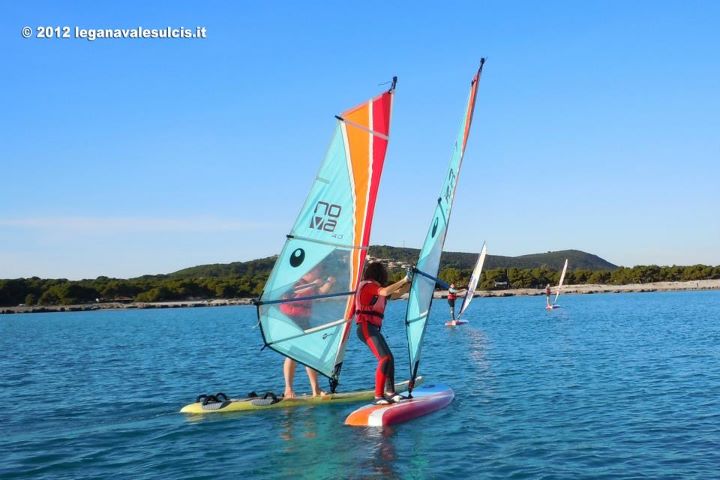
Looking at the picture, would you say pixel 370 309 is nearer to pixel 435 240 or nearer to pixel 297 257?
pixel 297 257

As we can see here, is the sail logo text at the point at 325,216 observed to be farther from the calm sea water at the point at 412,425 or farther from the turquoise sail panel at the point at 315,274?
the calm sea water at the point at 412,425

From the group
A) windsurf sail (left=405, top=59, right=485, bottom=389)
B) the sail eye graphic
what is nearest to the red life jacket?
windsurf sail (left=405, top=59, right=485, bottom=389)

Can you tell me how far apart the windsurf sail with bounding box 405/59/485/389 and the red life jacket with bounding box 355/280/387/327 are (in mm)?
680

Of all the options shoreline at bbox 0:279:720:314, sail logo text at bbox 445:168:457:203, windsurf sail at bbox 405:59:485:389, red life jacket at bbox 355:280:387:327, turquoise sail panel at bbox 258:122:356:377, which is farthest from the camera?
shoreline at bbox 0:279:720:314

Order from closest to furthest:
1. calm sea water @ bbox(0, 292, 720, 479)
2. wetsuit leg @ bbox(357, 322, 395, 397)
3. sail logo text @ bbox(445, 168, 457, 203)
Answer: calm sea water @ bbox(0, 292, 720, 479) → wetsuit leg @ bbox(357, 322, 395, 397) → sail logo text @ bbox(445, 168, 457, 203)

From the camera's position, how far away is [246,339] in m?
39.2

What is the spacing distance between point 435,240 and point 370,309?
1.85m

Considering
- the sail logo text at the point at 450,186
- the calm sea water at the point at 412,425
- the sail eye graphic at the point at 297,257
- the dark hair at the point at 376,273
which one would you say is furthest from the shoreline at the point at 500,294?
the dark hair at the point at 376,273

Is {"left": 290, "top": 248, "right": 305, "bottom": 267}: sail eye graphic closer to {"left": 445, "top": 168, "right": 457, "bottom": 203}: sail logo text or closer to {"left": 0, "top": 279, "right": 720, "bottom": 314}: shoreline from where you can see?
{"left": 445, "top": 168, "right": 457, "bottom": 203}: sail logo text

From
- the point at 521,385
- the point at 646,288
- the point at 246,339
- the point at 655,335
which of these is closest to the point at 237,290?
the point at 646,288

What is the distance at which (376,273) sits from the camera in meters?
12.8

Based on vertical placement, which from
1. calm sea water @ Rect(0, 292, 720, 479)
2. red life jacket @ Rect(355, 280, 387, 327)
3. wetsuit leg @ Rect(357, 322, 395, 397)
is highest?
red life jacket @ Rect(355, 280, 387, 327)

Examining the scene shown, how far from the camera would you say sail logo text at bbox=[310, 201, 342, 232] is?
13.1 m

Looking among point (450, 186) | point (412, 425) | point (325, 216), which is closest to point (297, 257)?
point (325, 216)
